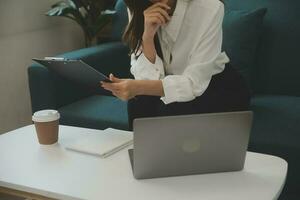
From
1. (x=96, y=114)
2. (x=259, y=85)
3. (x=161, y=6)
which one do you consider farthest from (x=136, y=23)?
(x=259, y=85)

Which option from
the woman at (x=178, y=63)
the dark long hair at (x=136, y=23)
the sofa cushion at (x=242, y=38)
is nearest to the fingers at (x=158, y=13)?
the woman at (x=178, y=63)

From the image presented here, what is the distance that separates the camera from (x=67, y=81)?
7.05 feet

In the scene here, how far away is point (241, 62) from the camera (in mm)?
2098

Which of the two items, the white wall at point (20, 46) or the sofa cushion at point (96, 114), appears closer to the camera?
the sofa cushion at point (96, 114)

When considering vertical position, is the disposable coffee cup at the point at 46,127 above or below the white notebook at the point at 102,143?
above

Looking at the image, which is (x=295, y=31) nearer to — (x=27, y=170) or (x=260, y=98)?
(x=260, y=98)

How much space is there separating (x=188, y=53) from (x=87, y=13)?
135 centimetres

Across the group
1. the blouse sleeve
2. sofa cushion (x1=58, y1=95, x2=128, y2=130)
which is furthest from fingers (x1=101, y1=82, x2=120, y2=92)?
sofa cushion (x1=58, y1=95, x2=128, y2=130)

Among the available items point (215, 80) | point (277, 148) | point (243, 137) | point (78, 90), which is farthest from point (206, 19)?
point (78, 90)

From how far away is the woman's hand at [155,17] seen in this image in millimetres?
1393

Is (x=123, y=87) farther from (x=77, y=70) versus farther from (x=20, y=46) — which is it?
(x=20, y=46)

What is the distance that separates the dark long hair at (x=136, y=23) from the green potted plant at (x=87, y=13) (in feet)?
3.40

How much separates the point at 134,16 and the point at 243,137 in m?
0.65

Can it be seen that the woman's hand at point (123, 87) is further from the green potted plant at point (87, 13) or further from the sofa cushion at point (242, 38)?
the green potted plant at point (87, 13)
